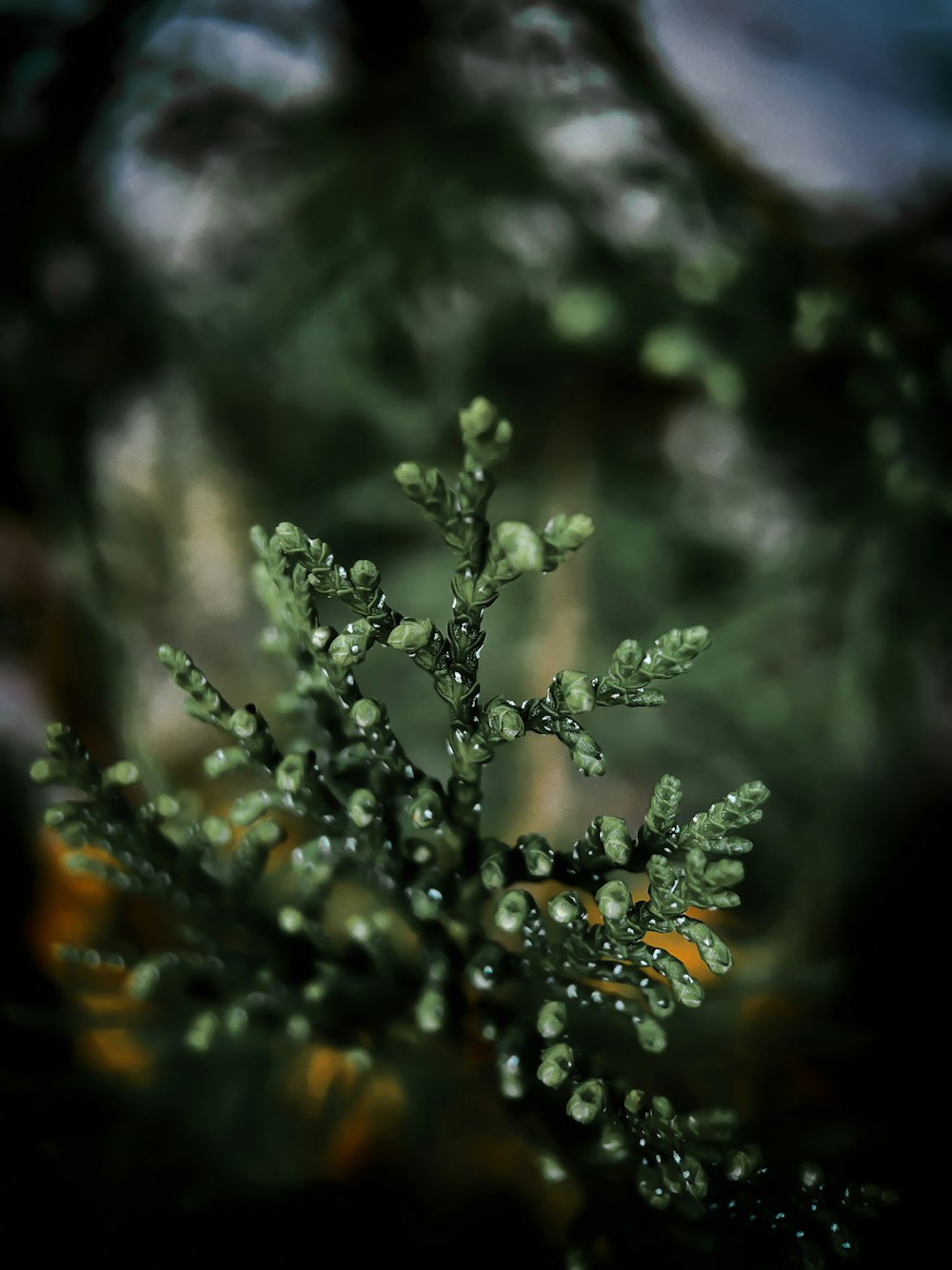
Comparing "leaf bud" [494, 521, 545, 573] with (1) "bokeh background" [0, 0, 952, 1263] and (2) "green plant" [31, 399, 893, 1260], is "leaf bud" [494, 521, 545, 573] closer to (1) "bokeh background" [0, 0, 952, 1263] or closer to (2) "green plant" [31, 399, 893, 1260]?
(2) "green plant" [31, 399, 893, 1260]

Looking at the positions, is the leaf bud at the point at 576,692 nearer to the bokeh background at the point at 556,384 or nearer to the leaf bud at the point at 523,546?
the leaf bud at the point at 523,546

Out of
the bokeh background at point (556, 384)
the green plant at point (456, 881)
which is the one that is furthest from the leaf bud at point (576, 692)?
the bokeh background at point (556, 384)

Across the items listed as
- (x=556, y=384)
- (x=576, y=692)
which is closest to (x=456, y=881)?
(x=576, y=692)

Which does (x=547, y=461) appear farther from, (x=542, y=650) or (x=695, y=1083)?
(x=695, y=1083)

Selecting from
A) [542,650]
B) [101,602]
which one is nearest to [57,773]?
[101,602]

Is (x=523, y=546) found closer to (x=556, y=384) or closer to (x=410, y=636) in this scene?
(x=410, y=636)

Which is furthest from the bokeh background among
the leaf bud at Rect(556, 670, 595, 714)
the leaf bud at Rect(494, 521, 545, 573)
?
the leaf bud at Rect(494, 521, 545, 573)

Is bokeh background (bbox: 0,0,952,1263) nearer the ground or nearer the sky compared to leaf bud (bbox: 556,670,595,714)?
nearer the sky
